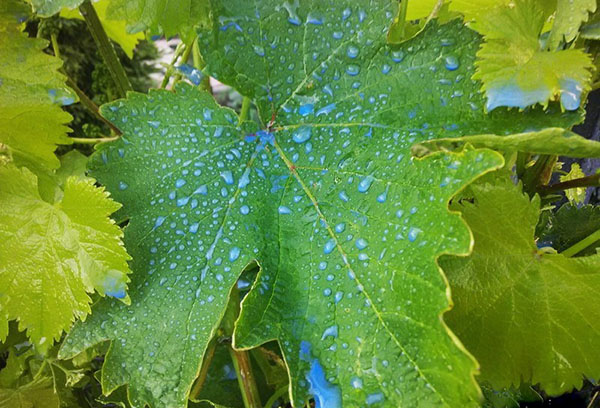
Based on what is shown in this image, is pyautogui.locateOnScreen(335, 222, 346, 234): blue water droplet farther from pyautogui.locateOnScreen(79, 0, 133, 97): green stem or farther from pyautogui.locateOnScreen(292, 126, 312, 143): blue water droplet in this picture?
pyautogui.locateOnScreen(79, 0, 133, 97): green stem

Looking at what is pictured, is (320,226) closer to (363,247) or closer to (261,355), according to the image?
(363,247)

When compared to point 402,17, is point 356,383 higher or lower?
lower

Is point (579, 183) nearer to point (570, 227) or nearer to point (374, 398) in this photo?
point (570, 227)

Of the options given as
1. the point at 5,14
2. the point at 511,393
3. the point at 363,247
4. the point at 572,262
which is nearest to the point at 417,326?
the point at 363,247

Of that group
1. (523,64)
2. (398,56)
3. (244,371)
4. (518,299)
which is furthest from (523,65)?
(244,371)

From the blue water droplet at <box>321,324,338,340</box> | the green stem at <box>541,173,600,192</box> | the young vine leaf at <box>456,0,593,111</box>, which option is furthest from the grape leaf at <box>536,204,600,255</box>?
the blue water droplet at <box>321,324,338,340</box>
